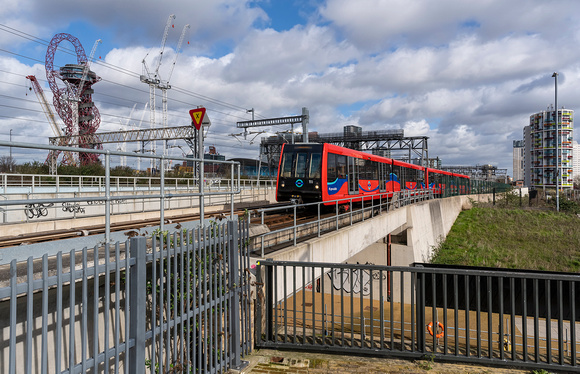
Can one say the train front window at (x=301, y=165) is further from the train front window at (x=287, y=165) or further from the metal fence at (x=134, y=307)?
the metal fence at (x=134, y=307)

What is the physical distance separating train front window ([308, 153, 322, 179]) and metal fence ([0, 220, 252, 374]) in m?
10.1

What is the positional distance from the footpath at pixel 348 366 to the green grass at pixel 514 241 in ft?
71.4

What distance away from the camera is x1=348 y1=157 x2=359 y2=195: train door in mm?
17297

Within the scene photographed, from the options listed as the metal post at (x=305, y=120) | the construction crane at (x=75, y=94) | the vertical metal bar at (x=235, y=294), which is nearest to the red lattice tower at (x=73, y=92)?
the construction crane at (x=75, y=94)

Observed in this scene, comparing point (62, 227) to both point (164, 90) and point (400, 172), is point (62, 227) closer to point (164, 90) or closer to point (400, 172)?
point (400, 172)

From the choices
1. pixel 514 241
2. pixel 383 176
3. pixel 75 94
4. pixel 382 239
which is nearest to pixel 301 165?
pixel 383 176

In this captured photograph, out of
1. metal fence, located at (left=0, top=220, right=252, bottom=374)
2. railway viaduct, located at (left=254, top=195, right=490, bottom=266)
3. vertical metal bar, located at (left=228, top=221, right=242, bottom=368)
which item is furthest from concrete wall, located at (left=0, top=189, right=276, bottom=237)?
railway viaduct, located at (left=254, top=195, right=490, bottom=266)

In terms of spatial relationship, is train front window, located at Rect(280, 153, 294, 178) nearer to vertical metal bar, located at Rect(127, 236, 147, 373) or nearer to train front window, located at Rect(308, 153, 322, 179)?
train front window, located at Rect(308, 153, 322, 179)

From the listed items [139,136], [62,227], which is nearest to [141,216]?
[62,227]

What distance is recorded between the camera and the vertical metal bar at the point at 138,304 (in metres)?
3.65

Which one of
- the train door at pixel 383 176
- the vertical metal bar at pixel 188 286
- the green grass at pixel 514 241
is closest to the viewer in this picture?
the vertical metal bar at pixel 188 286

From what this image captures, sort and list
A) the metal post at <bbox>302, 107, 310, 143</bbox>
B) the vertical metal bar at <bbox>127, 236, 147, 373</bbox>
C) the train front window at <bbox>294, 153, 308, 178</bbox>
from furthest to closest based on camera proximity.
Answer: the metal post at <bbox>302, 107, 310, 143</bbox> < the train front window at <bbox>294, 153, 308, 178</bbox> < the vertical metal bar at <bbox>127, 236, 147, 373</bbox>

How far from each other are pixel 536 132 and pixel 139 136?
4531 inches

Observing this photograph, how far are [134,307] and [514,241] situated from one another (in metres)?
32.5
